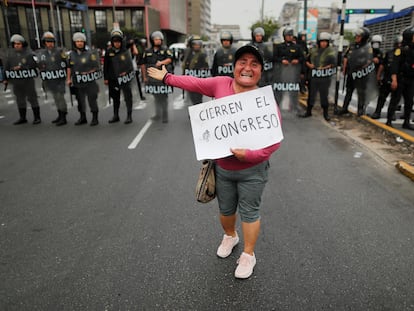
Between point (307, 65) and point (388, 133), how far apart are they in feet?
8.73

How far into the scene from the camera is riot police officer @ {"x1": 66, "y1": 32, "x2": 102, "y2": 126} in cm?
798

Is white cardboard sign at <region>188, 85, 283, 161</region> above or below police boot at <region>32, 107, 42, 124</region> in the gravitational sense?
above

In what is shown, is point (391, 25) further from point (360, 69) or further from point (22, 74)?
point (22, 74)

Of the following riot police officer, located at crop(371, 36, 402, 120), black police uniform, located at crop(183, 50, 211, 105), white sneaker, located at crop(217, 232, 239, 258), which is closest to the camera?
white sneaker, located at crop(217, 232, 239, 258)

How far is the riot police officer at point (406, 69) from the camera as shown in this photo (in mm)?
6820

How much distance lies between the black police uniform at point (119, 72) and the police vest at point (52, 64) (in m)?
1.03

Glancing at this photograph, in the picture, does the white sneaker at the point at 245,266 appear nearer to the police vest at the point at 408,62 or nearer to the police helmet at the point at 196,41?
the police vest at the point at 408,62

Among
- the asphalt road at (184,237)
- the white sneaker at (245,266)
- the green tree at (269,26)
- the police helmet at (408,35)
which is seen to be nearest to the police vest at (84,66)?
the asphalt road at (184,237)

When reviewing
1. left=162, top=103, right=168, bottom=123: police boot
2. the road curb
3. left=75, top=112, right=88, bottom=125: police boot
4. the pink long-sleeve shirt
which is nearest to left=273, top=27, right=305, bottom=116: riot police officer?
left=162, top=103, right=168, bottom=123: police boot

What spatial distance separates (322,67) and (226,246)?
21.8 feet

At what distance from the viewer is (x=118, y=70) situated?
8.32m

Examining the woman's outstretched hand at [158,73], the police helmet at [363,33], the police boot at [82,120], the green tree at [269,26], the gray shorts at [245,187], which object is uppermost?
the green tree at [269,26]

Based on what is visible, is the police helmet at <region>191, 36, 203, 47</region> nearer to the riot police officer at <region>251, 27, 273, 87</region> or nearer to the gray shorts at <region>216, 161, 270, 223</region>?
the riot police officer at <region>251, 27, 273, 87</region>

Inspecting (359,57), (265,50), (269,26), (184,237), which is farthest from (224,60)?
(269,26)
